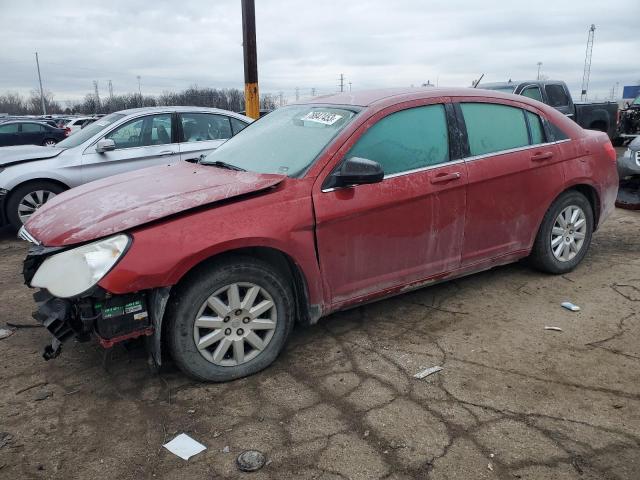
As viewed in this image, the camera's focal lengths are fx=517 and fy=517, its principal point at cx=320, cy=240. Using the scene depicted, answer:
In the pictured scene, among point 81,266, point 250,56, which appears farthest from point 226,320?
point 250,56

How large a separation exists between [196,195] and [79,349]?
146cm

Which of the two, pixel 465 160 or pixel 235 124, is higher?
pixel 235 124

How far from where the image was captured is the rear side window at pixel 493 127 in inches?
155

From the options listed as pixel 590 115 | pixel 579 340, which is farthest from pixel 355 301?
pixel 590 115

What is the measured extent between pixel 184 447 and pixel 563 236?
364 cm

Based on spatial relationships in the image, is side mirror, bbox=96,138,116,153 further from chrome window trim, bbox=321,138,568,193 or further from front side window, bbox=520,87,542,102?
front side window, bbox=520,87,542,102

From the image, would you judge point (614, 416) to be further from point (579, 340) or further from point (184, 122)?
point (184, 122)

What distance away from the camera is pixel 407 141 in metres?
3.64

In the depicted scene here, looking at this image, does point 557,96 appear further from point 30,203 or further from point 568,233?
point 30,203

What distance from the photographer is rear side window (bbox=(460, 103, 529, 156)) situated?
12.9ft

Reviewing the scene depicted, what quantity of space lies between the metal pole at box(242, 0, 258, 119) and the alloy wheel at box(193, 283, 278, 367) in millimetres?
7072

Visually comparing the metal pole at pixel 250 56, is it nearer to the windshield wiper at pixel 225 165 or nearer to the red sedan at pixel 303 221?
the red sedan at pixel 303 221

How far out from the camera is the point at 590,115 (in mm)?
13367

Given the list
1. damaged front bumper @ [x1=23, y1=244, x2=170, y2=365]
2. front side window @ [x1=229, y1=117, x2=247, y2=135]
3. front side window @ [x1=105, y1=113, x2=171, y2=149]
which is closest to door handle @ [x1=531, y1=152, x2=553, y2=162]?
damaged front bumper @ [x1=23, y1=244, x2=170, y2=365]
